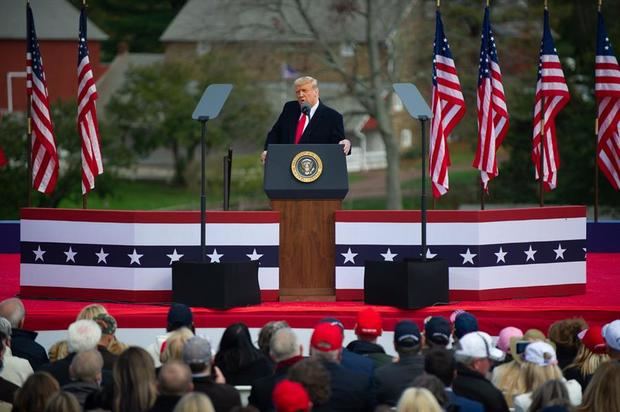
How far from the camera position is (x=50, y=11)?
6900cm

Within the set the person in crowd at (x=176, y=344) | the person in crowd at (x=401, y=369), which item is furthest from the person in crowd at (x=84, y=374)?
the person in crowd at (x=401, y=369)

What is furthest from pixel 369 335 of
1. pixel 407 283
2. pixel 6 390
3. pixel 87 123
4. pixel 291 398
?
pixel 87 123

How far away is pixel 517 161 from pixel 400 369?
3453 centimetres

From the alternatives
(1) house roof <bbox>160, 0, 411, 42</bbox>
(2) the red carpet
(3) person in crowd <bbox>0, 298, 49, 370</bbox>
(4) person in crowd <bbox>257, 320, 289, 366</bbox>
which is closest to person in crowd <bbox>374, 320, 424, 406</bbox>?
(4) person in crowd <bbox>257, 320, 289, 366</bbox>

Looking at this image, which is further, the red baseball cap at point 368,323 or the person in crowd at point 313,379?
the red baseball cap at point 368,323

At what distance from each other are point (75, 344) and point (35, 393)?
1334 millimetres

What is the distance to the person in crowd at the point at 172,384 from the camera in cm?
945

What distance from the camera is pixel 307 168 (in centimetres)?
1550

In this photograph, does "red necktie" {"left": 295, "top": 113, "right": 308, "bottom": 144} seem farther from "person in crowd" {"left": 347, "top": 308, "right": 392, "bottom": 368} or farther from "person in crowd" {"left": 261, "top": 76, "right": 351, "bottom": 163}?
"person in crowd" {"left": 347, "top": 308, "right": 392, "bottom": 368}

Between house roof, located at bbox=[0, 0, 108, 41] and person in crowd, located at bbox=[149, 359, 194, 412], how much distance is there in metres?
55.1

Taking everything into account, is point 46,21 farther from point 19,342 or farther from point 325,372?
point 325,372

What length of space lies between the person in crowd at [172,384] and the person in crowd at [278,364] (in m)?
0.97

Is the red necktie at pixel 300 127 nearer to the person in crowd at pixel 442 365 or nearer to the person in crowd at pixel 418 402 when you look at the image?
the person in crowd at pixel 442 365

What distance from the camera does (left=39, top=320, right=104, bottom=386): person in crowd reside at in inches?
427
